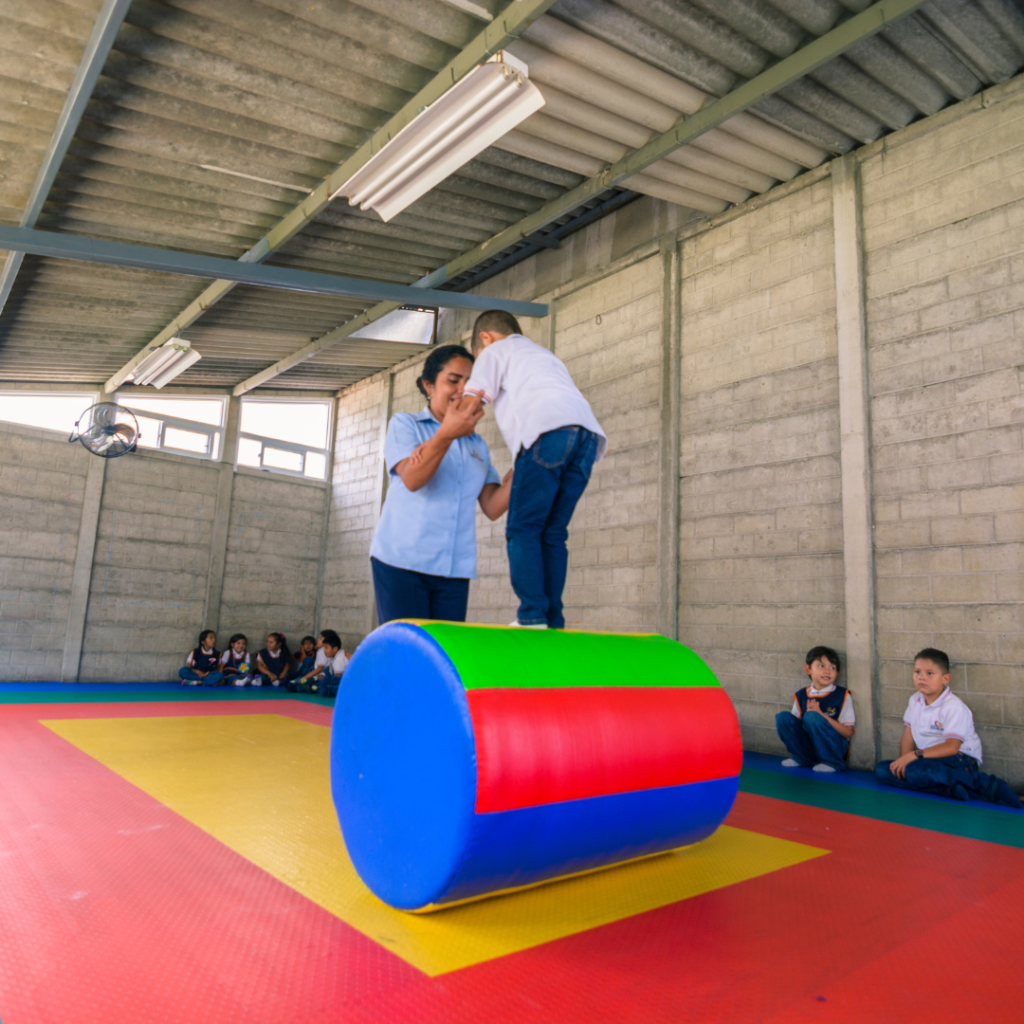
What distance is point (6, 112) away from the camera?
4.48 metres

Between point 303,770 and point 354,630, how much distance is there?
264 inches

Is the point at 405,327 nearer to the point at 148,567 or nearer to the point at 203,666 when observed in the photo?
the point at 148,567

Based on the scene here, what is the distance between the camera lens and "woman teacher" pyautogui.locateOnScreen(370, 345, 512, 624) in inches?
100

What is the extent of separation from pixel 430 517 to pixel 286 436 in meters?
9.38

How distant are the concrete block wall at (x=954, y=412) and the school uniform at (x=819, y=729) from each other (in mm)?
259

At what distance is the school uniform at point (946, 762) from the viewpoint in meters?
3.78

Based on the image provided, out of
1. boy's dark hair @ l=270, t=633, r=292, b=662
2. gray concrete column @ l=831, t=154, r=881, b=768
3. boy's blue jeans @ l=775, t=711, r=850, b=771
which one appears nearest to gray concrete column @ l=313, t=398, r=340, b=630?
boy's dark hair @ l=270, t=633, r=292, b=662

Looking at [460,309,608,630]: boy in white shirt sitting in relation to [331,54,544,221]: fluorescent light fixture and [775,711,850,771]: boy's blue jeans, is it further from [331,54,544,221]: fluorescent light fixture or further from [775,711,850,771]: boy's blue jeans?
[775,711,850,771]: boy's blue jeans

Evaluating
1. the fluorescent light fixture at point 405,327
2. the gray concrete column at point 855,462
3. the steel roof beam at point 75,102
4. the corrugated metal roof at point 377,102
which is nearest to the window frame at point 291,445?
the fluorescent light fixture at point 405,327

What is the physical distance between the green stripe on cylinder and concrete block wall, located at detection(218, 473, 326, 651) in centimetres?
906

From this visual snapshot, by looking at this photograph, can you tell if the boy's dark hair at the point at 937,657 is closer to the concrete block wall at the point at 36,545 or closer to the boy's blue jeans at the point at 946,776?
the boy's blue jeans at the point at 946,776

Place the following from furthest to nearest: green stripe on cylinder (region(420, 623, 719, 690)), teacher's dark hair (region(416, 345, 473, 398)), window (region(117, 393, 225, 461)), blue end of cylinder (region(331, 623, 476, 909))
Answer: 1. window (region(117, 393, 225, 461))
2. teacher's dark hair (region(416, 345, 473, 398))
3. green stripe on cylinder (region(420, 623, 719, 690))
4. blue end of cylinder (region(331, 623, 476, 909))

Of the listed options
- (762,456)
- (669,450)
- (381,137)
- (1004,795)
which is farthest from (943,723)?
(381,137)

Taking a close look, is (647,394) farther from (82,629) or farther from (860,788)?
(82,629)
